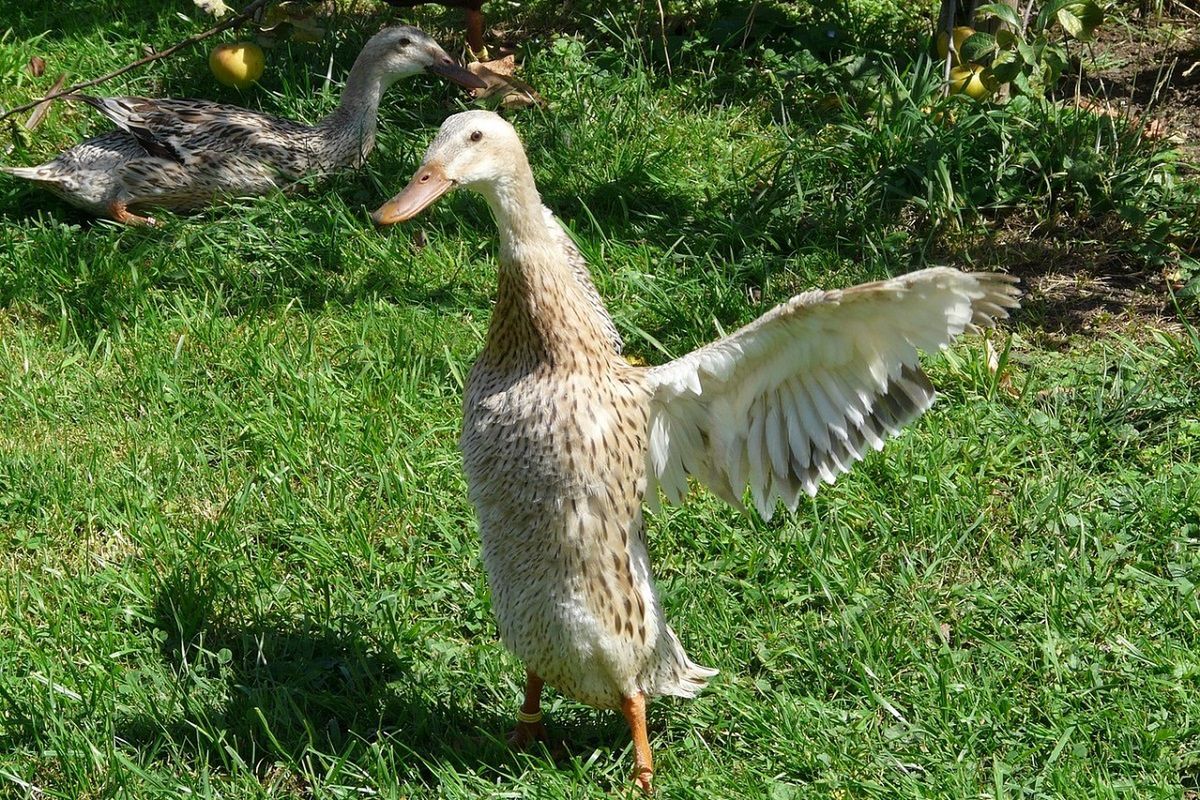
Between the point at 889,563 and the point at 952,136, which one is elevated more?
the point at 952,136

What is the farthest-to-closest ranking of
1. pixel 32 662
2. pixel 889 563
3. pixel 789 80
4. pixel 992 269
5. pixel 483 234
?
pixel 789 80 < pixel 483 234 < pixel 992 269 < pixel 889 563 < pixel 32 662

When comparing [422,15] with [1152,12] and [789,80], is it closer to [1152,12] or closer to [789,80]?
[789,80]

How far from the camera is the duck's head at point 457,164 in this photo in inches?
134

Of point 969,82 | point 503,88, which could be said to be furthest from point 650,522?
point 503,88

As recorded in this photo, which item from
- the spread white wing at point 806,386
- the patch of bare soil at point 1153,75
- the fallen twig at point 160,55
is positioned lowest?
the patch of bare soil at point 1153,75

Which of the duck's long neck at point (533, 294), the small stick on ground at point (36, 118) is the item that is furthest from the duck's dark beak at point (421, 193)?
the small stick on ground at point (36, 118)

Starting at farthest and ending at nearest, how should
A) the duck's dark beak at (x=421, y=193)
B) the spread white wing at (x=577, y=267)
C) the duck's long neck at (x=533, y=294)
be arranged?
the spread white wing at (x=577, y=267)
the duck's long neck at (x=533, y=294)
the duck's dark beak at (x=421, y=193)

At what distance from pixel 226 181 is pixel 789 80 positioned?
8.35ft

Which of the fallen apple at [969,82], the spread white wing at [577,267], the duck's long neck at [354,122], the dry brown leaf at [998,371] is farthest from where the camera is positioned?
the duck's long neck at [354,122]

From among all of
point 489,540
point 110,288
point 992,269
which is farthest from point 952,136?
point 110,288

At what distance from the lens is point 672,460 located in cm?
381

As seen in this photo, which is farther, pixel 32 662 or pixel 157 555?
pixel 157 555

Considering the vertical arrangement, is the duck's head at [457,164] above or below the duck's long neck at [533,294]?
above

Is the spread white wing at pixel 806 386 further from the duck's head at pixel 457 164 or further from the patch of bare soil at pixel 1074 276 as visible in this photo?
the patch of bare soil at pixel 1074 276
